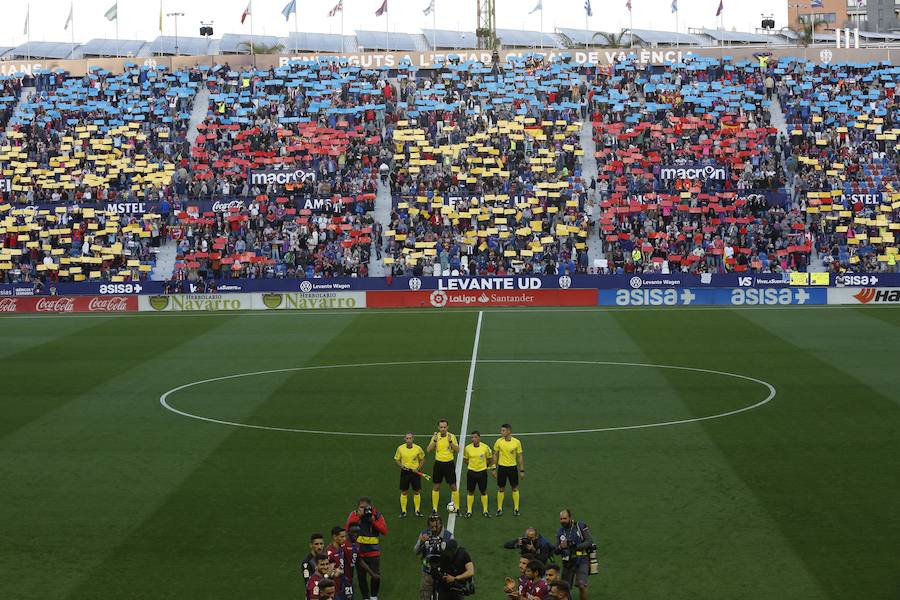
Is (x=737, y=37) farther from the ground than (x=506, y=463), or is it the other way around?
(x=737, y=37)

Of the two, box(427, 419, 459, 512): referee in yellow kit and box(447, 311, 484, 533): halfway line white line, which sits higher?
box(427, 419, 459, 512): referee in yellow kit

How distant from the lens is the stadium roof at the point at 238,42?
331 ft

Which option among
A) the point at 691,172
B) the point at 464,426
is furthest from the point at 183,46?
the point at 464,426

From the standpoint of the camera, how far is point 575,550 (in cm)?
1658

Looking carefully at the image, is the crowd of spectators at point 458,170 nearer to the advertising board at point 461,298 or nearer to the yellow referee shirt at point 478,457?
the advertising board at point 461,298

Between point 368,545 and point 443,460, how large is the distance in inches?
163

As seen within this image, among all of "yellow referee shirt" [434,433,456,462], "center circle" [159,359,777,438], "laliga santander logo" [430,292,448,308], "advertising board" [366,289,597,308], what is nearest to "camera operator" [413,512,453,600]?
"yellow referee shirt" [434,433,456,462]

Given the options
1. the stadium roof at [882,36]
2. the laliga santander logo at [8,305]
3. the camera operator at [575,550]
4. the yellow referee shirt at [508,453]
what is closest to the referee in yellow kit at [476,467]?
the yellow referee shirt at [508,453]

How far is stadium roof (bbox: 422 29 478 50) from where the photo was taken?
10644 centimetres

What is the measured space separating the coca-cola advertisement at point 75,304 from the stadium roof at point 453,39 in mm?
55002

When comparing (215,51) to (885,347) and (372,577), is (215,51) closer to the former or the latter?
(885,347)

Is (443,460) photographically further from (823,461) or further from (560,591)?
(560,591)

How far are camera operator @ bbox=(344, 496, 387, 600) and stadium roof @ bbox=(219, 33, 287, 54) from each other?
86642 mm

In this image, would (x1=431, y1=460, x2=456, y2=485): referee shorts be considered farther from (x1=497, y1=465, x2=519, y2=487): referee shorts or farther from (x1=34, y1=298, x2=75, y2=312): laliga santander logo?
(x1=34, y1=298, x2=75, y2=312): laliga santander logo
